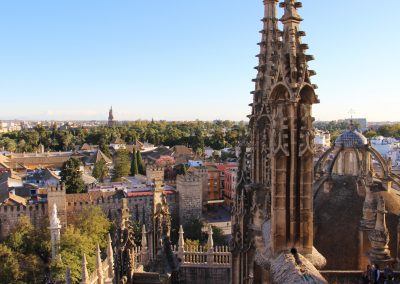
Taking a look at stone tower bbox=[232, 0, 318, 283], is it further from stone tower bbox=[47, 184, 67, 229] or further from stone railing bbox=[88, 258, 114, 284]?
stone tower bbox=[47, 184, 67, 229]

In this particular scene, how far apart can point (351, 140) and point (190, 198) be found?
88.0ft

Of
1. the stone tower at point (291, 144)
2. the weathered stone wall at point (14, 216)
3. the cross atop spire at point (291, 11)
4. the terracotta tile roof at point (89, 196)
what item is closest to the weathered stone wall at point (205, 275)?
the stone tower at point (291, 144)

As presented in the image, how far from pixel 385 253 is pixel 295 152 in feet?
7.54

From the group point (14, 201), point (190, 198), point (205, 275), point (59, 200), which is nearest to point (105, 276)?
point (205, 275)

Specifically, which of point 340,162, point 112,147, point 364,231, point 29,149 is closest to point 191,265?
point 340,162

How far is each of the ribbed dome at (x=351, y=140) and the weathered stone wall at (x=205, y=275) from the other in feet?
22.8

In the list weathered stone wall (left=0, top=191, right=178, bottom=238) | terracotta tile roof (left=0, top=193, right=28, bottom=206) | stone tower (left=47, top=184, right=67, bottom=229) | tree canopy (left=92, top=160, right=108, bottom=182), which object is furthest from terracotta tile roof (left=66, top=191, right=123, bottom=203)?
tree canopy (left=92, top=160, right=108, bottom=182)

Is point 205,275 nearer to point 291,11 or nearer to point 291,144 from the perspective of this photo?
point 291,144

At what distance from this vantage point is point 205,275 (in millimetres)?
15258

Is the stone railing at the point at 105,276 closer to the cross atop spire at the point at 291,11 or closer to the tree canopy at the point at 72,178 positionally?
the cross atop spire at the point at 291,11

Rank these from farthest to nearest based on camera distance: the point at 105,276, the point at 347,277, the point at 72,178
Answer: the point at 72,178 < the point at 105,276 < the point at 347,277

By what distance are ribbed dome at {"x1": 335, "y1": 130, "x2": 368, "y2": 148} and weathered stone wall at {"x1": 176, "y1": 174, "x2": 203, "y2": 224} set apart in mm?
26455

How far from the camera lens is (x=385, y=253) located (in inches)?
241

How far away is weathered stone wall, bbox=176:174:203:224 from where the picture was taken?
35.9 m
